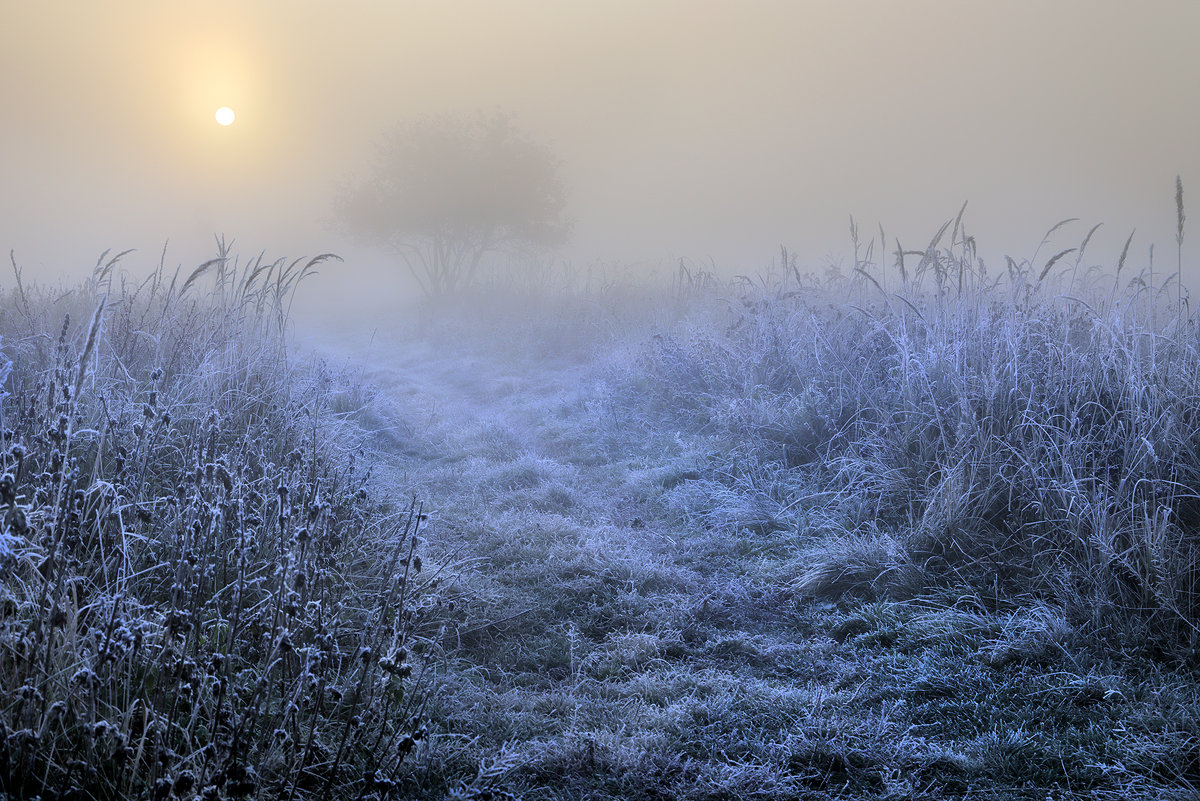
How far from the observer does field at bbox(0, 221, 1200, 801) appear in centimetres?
168

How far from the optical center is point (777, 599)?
10.7ft

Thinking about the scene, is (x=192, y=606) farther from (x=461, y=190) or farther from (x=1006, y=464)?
(x=461, y=190)

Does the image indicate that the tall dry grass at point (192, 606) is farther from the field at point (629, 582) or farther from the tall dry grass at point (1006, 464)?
the tall dry grass at point (1006, 464)

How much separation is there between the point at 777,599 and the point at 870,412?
2108 millimetres

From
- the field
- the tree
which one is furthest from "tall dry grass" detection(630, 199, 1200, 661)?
the tree

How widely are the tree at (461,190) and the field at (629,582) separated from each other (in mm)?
14397

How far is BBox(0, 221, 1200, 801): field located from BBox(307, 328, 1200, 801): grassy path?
0.05ft

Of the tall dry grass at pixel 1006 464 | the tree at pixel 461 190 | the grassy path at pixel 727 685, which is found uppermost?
the tree at pixel 461 190

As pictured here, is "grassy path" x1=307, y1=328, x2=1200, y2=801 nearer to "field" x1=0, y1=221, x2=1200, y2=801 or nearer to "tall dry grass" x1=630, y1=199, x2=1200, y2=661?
"field" x1=0, y1=221, x2=1200, y2=801

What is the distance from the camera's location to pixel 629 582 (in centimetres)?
335

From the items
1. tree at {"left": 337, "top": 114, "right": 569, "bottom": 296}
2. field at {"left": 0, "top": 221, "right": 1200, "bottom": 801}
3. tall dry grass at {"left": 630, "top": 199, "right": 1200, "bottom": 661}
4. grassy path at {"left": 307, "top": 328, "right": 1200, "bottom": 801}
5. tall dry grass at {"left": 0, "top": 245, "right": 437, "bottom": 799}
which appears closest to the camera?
tall dry grass at {"left": 0, "top": 245, "right": 437, "bottom": 799}

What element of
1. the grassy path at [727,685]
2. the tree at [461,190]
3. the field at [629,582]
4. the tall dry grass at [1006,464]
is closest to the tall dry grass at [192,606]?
the field at [629,582]

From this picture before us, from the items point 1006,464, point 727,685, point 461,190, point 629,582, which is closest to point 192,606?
point 727,685

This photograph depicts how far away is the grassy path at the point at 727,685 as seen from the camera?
188 centimetres
